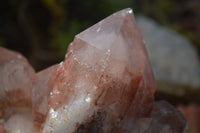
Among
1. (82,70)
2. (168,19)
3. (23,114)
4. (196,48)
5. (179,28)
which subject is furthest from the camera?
(168,19)

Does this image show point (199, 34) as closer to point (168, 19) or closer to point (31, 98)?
point (168, 19)

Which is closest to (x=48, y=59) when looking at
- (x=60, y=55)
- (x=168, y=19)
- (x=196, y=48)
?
(x=60, y=55)

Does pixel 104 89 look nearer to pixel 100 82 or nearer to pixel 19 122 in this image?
pixel 100 82

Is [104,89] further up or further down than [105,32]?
further down

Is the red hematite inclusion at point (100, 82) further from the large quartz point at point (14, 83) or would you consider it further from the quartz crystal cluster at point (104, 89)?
the large quartz point at point (14, 83)

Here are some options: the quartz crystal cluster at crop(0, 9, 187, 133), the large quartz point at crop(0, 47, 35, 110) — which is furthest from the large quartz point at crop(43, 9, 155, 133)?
the large quartz point at crop(0, 47, 35, 110)

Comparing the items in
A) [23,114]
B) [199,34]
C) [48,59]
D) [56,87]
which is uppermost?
[56,87]

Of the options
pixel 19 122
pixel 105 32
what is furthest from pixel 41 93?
pixel 105 32
